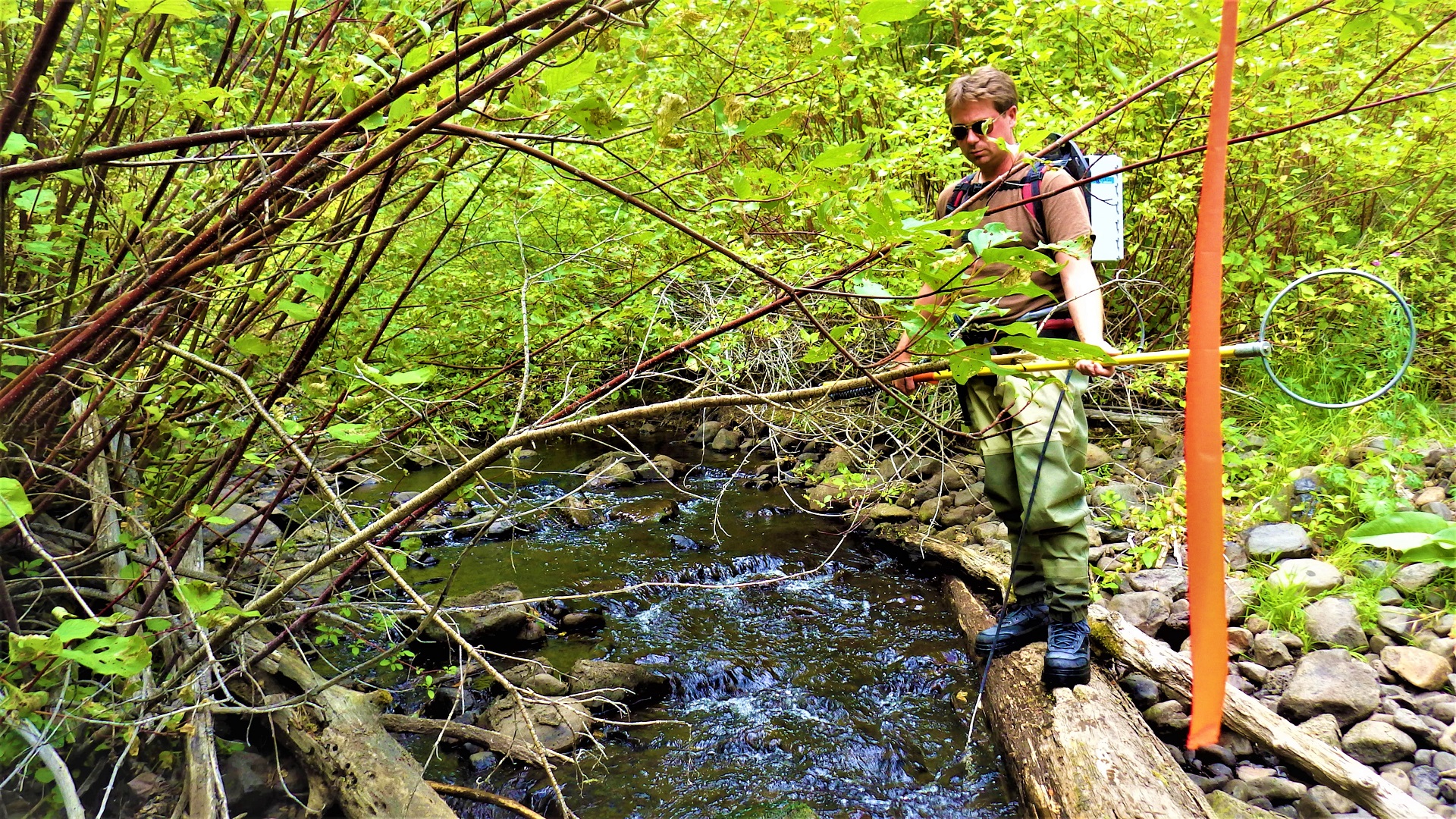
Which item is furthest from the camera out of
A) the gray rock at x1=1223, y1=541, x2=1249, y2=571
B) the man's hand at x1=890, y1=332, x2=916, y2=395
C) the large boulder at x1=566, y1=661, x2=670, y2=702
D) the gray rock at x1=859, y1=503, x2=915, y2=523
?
the gray rock at x1=859, y1=503, x2=915, y2=523

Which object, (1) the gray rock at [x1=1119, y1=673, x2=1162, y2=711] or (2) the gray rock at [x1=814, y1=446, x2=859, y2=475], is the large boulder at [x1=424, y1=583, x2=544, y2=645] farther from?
(2) the gray rock at [x1=814, y1=446, x2=859, y2=475]

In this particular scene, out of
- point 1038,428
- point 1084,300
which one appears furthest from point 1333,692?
point 1084,300

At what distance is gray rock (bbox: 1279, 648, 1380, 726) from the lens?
3.17 meters

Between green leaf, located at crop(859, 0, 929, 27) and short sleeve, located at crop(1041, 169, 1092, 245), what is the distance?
162 cm

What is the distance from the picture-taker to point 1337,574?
3.93 metres

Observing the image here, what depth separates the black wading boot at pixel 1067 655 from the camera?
122 inches

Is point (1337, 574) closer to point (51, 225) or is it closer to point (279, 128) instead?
point (279, 128)

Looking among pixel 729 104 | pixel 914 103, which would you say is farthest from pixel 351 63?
pixel 914 103

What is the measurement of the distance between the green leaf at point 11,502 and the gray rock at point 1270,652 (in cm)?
432

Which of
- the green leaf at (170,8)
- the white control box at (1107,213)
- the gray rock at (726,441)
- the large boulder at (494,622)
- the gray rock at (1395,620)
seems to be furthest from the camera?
the gray rock at (726,441)

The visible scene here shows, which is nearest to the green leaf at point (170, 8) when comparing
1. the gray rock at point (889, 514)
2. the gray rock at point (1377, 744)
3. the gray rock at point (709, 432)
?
the gray rock at point (1377, 744)

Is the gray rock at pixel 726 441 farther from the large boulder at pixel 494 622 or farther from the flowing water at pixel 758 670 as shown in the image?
the large boulder at pixel 494 622

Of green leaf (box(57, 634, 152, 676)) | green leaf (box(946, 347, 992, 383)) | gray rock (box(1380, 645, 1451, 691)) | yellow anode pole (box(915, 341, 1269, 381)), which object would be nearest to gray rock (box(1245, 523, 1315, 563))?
gray rock (box(1380, 645, 1451, 691))

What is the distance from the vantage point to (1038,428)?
3.10 meters
